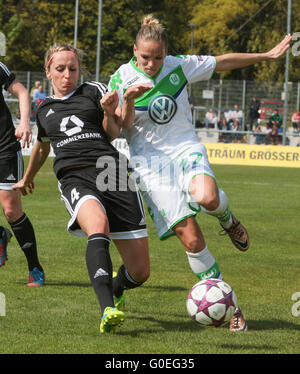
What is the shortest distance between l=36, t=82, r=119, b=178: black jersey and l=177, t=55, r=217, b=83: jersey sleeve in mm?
763

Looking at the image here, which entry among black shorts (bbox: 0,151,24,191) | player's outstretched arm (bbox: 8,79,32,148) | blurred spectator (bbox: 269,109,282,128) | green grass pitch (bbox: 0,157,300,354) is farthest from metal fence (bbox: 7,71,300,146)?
player's outstretched arm (bbox: 8,79,32,148)

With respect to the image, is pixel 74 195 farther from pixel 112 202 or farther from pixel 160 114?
pixel 160 114

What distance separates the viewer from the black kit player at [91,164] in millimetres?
5531

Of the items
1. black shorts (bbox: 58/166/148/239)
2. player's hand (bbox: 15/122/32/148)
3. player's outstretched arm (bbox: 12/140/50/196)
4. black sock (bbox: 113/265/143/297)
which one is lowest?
black sock (bbox: 113/265/143/297)

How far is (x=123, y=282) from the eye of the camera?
6199 millimetres

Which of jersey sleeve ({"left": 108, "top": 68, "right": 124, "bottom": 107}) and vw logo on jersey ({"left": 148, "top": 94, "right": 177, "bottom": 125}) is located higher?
jersey sleeve ({"left": 108, "top": 68, "right": 124, "bottom": 107})

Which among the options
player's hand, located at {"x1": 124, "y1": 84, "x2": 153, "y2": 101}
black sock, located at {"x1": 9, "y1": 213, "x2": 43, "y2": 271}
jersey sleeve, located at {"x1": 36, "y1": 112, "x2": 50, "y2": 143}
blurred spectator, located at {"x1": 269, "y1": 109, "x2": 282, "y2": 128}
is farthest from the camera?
blurred spectator, located at {"x1": 269, "y1": 109, "x2": 282, "y2": 128}

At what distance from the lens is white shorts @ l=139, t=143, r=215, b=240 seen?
19.5 ft

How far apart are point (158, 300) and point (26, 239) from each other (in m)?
1.57

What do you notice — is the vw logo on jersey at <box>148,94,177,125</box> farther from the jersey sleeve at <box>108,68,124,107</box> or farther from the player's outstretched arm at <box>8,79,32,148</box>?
the player's outstretched arm at <box>8,79,32,148</box>

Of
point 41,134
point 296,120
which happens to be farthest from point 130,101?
point 296,120

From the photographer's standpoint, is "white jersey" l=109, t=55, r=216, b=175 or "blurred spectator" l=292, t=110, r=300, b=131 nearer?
"white jersey" l=109, t=55, r=216, b=175

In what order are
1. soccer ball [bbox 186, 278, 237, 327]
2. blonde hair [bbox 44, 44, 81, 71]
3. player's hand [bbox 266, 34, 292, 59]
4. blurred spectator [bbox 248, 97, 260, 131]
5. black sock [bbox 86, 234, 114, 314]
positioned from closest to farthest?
black sock [bbox 86, 234, 114, 314], soccer ball [bbox 186, 278, 237, 327], blonde hair [bbox 44, 44, 81, 71], player's hand [bbox 266, 34, 292, 59], blurred spectator [bbox 248, 97, 260, 131]

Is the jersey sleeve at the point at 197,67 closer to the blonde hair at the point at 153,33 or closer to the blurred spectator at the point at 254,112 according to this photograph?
the blonde hair at the point at 153,33
